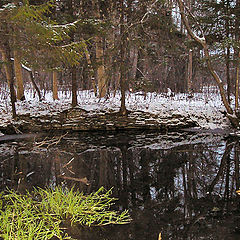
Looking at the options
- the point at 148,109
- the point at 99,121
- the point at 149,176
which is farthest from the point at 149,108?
the point at 149,176

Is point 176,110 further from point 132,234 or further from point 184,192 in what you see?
point 132,234

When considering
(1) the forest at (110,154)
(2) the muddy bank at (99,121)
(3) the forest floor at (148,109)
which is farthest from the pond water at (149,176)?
(3) the forest floor at (148,109)

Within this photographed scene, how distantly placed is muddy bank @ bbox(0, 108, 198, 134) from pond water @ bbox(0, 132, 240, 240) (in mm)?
1387

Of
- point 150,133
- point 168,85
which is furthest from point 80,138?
point 168,85

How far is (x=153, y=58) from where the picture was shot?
16391 millimetres

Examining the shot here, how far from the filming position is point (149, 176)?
617cm

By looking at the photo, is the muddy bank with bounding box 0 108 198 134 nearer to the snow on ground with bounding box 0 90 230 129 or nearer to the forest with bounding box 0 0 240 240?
the forest with bounding box 0 0 240 240

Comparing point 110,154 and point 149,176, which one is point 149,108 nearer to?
point 110,154

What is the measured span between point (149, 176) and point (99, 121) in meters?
6.56

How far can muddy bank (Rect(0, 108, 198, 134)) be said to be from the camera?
39.0ft

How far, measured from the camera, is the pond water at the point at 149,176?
3.84 meters

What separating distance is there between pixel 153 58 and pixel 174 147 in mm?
9107

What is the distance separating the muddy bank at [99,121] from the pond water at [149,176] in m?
1.39

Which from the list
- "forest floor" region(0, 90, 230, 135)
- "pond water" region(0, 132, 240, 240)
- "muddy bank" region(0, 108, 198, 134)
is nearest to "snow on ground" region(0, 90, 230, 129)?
"forest floor" region(0, 90, 230, 135)
